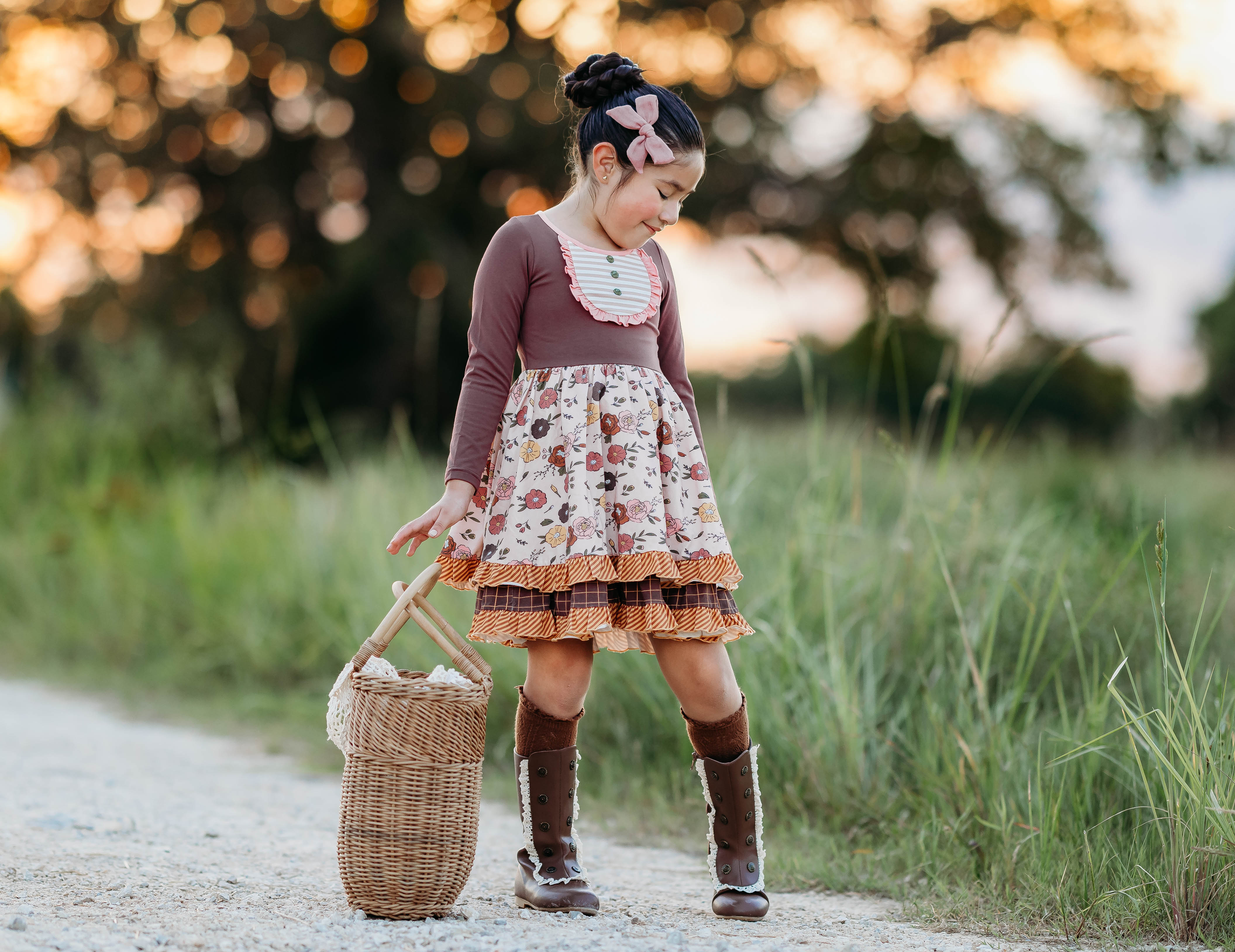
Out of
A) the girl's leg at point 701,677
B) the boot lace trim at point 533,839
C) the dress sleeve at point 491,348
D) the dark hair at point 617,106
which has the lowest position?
the boot lace trim at point 533,839

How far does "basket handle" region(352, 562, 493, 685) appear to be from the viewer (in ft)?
6.63

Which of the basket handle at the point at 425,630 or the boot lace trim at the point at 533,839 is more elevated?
the basket handle at the point at 425,630

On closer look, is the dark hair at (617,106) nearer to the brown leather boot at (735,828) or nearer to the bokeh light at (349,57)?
the brown leather boot at (735,828)

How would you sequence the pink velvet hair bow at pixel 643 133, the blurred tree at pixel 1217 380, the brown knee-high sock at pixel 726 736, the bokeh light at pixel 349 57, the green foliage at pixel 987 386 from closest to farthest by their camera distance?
the pink velvet hair bow at pixel 643 133 → the brown knee-high sock at pixel 726 736 → the blurred tree at pixel 1217 380 → the bokeh light at pixel 349 57 → the green foliage at pixel 987 386

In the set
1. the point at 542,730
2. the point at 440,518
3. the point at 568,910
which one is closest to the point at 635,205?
the point at 440,518

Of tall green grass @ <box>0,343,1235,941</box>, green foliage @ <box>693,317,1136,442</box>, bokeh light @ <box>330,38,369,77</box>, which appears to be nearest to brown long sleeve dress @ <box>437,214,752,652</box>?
tall green grass @ <box>0,343,1235,941</box>

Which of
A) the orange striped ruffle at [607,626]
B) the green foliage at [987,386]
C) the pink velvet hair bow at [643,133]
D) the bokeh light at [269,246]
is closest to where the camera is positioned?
the orange striped ruffle at [607,626]

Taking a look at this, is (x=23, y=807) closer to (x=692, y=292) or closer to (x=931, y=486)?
(x=931, y=486)

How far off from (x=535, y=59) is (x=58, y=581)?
731 centimetres

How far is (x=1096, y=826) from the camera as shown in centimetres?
221

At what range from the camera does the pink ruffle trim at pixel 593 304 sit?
2080 mm

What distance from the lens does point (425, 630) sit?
6.67 ft

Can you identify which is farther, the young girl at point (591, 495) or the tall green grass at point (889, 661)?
the tall green grass at point (889, 661)

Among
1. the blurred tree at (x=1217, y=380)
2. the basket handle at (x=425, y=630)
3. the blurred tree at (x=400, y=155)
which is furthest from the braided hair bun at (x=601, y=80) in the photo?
the blurred tree at (x=400, y=155)
